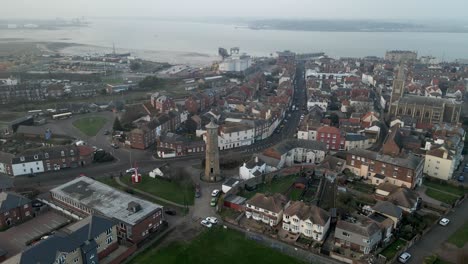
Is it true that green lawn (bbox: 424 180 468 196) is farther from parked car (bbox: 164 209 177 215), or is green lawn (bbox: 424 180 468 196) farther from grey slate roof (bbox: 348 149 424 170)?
parked car (bbox: 164 209 177 215)

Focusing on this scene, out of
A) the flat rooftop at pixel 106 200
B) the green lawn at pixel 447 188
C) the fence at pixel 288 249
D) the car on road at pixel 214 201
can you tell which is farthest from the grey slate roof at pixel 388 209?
the flat rooftop at pixel 106 200

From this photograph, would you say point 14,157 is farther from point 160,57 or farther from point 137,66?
point 160,57

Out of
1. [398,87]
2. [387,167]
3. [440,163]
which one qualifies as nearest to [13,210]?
[387,167]

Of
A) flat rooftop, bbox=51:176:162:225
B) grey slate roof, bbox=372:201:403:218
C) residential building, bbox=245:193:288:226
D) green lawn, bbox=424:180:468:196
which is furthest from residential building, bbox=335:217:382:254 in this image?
→ green lawn, bbox=424:180:468:196

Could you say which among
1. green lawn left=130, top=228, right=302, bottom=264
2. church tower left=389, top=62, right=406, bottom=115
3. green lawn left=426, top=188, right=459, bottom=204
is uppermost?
church tower left=389, top=62, right=406, bottom=115

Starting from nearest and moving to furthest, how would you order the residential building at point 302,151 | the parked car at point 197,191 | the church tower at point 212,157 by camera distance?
the parked car at point 197,191 < the church tower at point 212,157 < the residential building at point 302,151

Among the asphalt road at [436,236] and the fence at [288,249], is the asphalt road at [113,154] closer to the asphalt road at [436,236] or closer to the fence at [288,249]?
the fence at [288,249]
